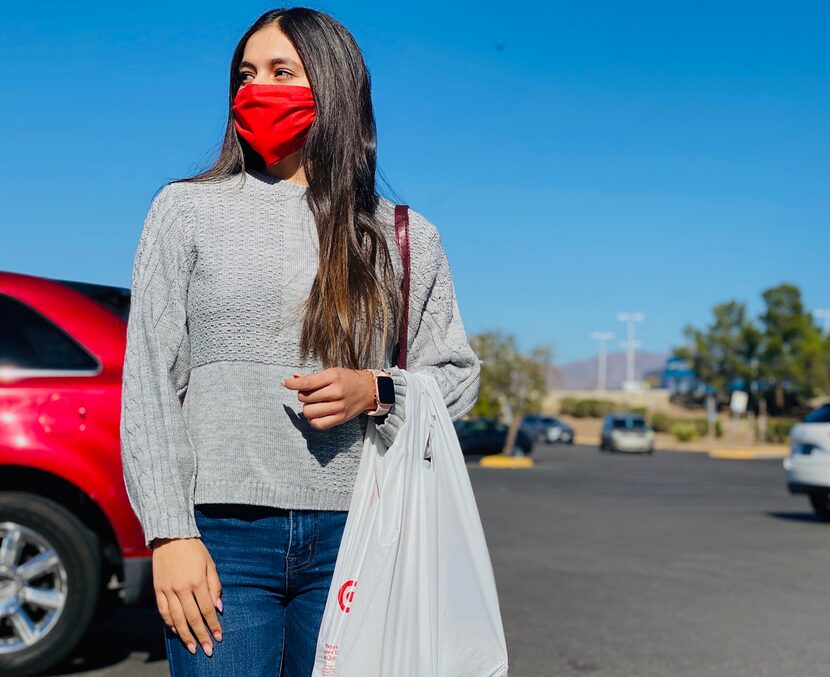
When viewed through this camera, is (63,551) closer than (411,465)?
No

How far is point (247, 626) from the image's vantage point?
1.90 metres

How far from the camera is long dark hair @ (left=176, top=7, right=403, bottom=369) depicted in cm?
199

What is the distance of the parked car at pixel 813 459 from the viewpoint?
41.7 ft

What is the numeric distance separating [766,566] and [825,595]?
1497 millimetres

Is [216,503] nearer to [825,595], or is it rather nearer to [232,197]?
[232,197]

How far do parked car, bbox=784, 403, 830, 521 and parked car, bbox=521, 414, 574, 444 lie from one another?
42.3 m

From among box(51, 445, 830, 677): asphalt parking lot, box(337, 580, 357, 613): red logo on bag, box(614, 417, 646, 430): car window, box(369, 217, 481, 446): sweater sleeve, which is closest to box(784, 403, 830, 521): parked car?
box(51, 445, 830, 677): asphalt parking lot

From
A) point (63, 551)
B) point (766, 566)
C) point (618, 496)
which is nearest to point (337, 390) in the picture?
point (63, 551)

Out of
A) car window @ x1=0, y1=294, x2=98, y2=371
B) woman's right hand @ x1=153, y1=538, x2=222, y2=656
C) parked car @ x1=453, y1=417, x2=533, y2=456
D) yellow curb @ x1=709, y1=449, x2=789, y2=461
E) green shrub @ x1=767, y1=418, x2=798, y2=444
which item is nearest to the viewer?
woman's right hand @ x1=153, y1=538, x2=222, y2=656

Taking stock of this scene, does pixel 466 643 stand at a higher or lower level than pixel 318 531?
lower

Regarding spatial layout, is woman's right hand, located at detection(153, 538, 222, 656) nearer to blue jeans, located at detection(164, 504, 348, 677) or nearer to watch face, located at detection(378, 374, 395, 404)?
blue jeans, located at detection(164, 504, 348, 677)

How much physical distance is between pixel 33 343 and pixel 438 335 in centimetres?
341

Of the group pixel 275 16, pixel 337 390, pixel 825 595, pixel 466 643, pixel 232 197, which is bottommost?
pixel 825 595

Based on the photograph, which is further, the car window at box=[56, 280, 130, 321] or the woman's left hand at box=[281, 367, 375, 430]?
the car window at box=[56, 280, 130, 321]
